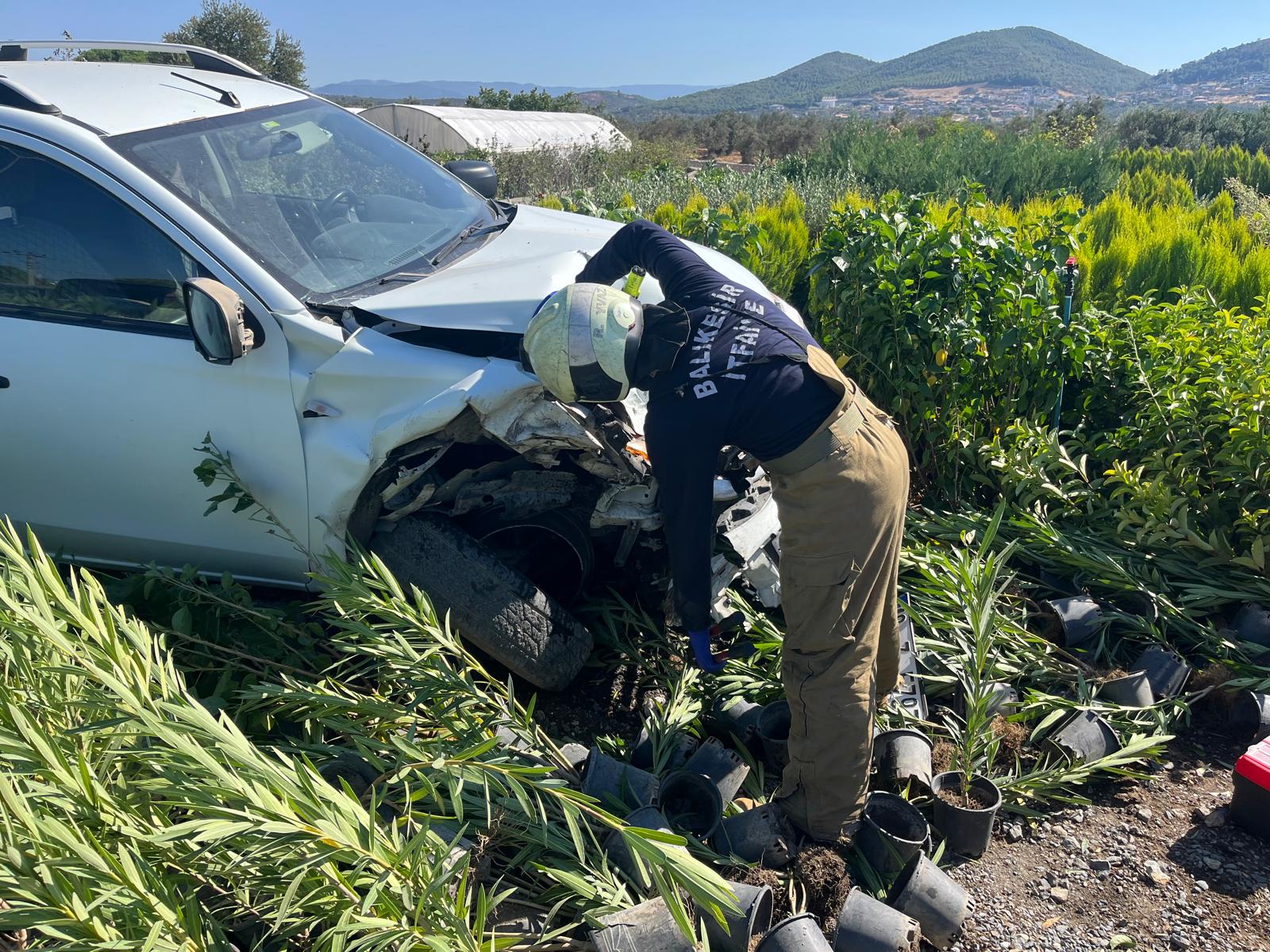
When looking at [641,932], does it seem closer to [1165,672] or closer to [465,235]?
[1165,672]

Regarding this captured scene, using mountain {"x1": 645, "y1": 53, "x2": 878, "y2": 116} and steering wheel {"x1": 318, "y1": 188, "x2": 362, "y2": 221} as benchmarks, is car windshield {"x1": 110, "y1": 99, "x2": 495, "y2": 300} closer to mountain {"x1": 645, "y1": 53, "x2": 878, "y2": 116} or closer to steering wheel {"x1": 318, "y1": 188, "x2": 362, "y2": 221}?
steering wheel {"x1": 318, "y1": 188, "x2": 362, "y2": 221}

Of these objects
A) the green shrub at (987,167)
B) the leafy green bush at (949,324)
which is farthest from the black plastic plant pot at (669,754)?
the green shrub at (987,167)

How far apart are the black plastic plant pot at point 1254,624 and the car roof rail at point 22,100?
4.81 metres

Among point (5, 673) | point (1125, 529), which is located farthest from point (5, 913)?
point (1125, 529)

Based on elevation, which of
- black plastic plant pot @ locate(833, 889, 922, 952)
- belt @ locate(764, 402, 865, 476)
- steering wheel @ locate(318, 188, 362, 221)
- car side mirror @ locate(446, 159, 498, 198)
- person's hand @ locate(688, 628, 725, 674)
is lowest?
black plastic plant pot @ locate(833, 889, 922, 952)

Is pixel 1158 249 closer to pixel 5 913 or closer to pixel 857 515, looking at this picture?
pixel 857 515

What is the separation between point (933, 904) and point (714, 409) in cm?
148

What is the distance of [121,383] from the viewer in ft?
10.5

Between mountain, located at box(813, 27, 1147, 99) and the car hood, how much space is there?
126715 millimetres

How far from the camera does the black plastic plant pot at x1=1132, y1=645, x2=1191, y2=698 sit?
331 cm

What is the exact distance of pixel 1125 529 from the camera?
3969 millimetres

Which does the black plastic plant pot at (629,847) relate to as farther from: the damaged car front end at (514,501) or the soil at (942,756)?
the soil at (942,756)

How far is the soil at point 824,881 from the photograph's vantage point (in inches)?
99.1

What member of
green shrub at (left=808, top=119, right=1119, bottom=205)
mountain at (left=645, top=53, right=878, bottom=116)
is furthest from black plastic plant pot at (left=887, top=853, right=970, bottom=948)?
mountain at (left=645, top=53, right=878, bottom=116)
